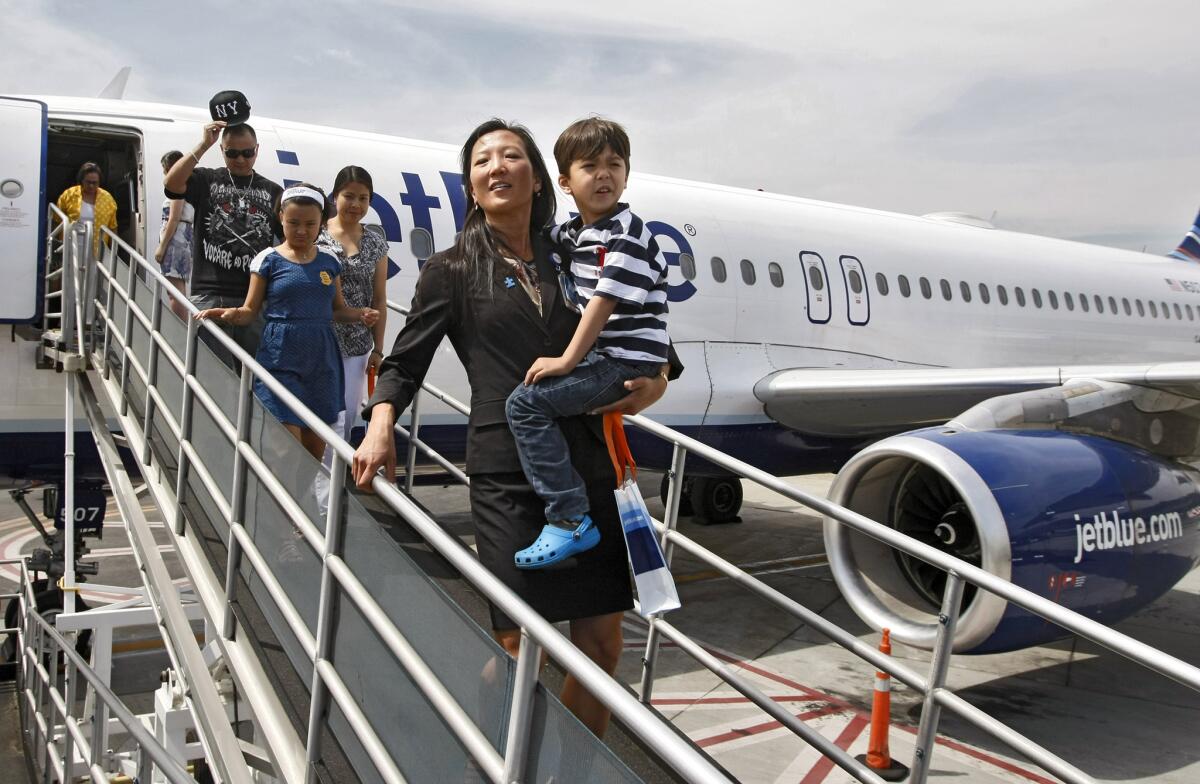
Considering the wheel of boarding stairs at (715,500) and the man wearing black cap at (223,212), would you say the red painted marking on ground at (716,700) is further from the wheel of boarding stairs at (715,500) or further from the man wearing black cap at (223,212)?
the wheel of boarding stairs at (715,500)

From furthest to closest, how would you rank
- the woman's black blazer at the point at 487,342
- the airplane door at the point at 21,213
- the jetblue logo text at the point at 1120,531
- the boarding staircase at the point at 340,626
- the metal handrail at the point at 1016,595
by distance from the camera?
1. the airplane door at the point at 21,213
2. the jetblue logo text at the point at 1120,531
3. the woman's black blazer at the point at 487,342
4. the metal handrail at the point at 1016,595
5. the boarding staircase at the point at 340,626

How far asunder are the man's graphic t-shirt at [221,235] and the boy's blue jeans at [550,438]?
112 inches

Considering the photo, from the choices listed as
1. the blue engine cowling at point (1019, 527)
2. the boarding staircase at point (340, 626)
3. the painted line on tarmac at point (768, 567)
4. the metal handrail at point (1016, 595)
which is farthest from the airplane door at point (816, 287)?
the metal handrail at point (1016, 595)

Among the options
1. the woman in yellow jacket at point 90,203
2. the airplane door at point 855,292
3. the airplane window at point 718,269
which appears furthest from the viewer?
the airplane door at point 855,292

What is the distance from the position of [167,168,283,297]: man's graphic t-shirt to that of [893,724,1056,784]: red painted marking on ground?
168 inches

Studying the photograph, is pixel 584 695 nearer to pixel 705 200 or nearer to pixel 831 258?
pixel 705 200

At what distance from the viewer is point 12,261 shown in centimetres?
561

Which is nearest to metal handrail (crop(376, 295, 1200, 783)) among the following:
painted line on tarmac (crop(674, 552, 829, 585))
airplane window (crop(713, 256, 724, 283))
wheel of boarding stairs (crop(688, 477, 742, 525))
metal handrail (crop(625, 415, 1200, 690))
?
metal handrail (crop(625, 415, 1200, 690))

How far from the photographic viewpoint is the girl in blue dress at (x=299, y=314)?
12.7 feet

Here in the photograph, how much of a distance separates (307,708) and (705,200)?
6.76m

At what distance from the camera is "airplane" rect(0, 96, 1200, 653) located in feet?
18.0

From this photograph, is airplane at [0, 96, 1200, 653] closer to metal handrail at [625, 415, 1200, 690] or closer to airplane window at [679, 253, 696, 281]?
airplane window at [679, 253, 696, 281]

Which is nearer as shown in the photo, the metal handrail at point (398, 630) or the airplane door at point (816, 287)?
the metal handrail at point (398, 630)

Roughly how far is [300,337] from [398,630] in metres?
1.94
